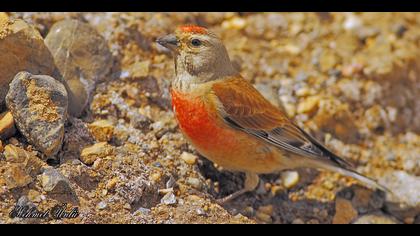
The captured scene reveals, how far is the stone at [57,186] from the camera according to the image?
15.6 feet

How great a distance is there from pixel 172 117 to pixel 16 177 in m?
1.80

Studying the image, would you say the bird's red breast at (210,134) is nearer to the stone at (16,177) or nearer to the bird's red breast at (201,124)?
the bird's red breast at (201,124)

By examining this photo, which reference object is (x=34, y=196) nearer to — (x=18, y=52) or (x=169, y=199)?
(x=169, y=199)

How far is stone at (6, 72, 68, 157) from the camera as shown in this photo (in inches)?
194

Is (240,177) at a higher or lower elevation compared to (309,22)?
lower

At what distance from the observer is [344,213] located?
241 inches

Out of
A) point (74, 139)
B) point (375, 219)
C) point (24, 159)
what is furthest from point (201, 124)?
point (375, 219)

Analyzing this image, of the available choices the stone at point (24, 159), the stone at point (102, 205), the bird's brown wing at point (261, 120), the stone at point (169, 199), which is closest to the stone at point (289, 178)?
the bird's brown wing at point (261, 120)

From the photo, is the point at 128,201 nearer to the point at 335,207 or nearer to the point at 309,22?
the point at 335,207

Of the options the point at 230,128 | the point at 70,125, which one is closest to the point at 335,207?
the point at 230,128

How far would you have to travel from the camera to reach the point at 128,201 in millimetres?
Result: 5086
